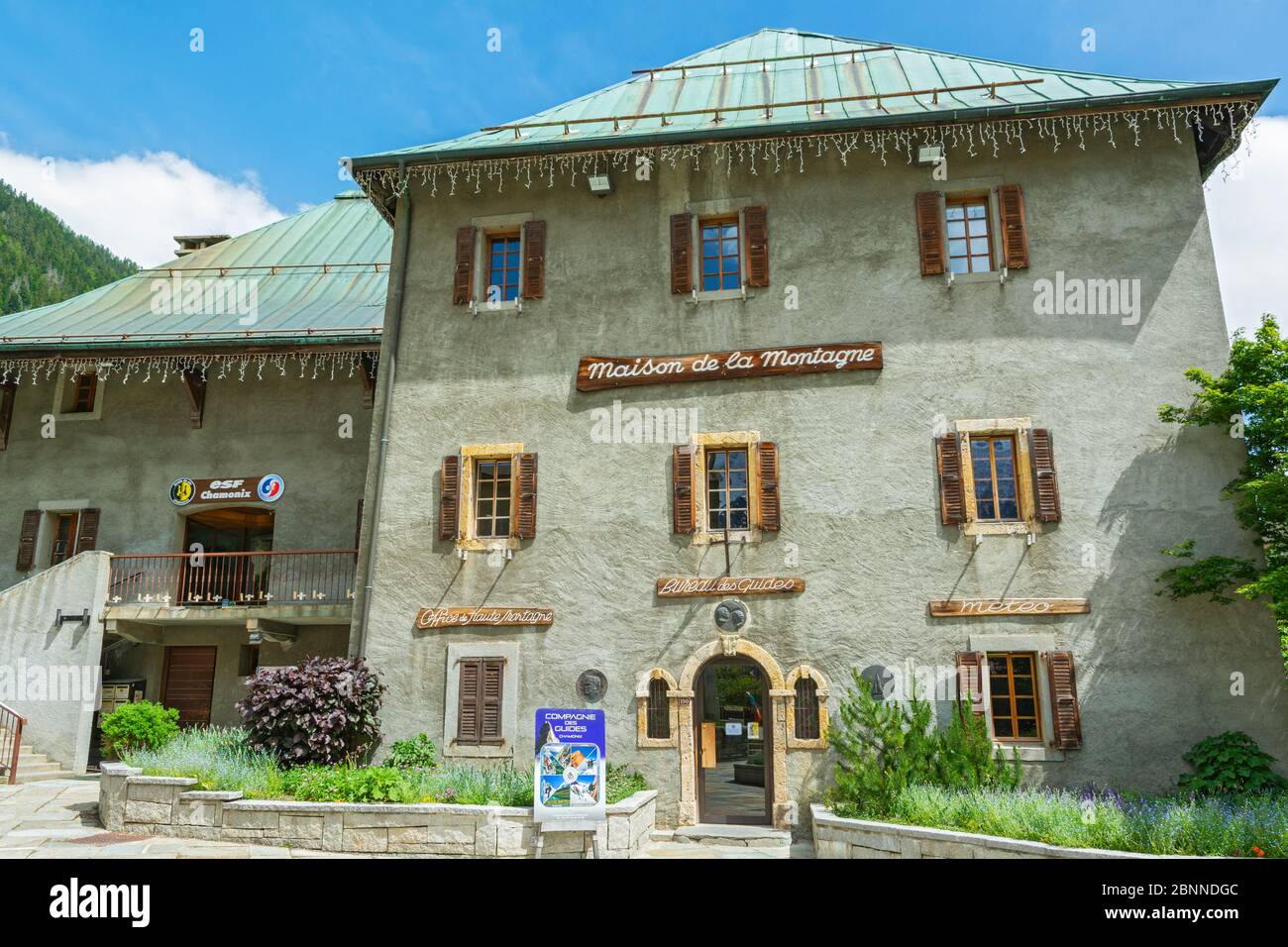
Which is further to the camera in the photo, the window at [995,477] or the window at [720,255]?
the window at [720,255]

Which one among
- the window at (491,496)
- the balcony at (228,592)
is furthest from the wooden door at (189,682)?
the window at (491,496)

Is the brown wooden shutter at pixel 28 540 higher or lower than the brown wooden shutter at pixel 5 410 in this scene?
lower

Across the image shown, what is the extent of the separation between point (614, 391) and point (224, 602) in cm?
824

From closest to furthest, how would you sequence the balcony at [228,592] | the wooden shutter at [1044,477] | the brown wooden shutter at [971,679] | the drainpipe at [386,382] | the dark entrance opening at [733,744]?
the brown wooden shutter at [971,679]
the wooden shutter at [1044,477]
the dark entrance opening at [733,744]
the drainpipe at [386,382]
the balcony at [228,592]

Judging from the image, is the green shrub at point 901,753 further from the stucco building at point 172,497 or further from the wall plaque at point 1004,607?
the stucco building at point 172,497

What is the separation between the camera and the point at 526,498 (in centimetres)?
1411

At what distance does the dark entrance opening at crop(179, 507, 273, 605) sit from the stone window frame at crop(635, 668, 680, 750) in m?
7.80

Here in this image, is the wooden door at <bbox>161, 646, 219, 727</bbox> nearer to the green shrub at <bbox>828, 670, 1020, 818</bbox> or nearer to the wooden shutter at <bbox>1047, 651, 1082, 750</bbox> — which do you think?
the green shrub at <bbox>828, 670, 1020, 818</bbox>

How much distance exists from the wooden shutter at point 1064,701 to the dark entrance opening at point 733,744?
12.3 ft

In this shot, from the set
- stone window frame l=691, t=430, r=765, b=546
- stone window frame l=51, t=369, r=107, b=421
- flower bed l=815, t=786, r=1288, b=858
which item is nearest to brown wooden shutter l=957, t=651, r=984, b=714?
flower bed l=815, t=786, r=1288, b=858

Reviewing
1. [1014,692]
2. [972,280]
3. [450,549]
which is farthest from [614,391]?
[1014,692]

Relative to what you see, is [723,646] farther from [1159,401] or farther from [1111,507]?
[1159,401]

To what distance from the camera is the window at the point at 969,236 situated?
14039 mm

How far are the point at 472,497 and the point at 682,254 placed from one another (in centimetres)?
505
